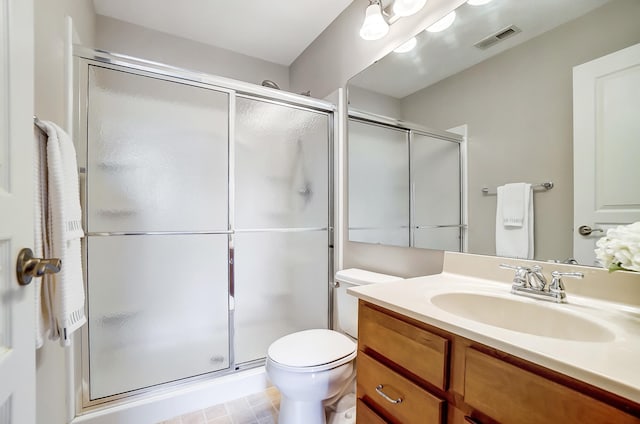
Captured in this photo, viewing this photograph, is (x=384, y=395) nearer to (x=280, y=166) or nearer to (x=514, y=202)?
(x=514, y=202)

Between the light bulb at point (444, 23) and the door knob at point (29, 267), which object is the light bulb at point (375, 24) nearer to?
the light bulb at point (444, 23)

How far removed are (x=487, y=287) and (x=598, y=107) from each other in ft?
2.21

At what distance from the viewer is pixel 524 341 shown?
0.58 meters

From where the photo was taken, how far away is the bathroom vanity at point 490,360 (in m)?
0.50

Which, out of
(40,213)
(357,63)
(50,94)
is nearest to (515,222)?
(357,63)

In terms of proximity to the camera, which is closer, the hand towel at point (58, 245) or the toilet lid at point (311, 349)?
the hand towel at point (58, 245)

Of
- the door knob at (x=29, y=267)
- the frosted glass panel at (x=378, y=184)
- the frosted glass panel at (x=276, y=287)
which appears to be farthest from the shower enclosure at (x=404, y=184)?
the door knob at (x=29, y=267)

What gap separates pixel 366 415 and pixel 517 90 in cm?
128

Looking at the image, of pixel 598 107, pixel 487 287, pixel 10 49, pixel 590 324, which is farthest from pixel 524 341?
pixel 10 49

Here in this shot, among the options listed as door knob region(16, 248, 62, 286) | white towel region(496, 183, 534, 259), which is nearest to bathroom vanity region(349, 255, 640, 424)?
white towel region(496, 183, 534, 259)

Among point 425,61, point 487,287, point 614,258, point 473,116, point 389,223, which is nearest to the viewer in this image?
point 614,258

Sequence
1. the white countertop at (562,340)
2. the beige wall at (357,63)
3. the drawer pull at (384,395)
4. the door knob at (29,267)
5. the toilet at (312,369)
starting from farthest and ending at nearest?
the beige wall at (357,63), the toilet at (312,369), the drawer pull at (384,395), the door knob at (29,267), the white countertop at (562,340)

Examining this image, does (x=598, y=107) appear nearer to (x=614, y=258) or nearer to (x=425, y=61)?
(x=614, y=258)

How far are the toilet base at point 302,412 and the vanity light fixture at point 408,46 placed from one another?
6.00ft
